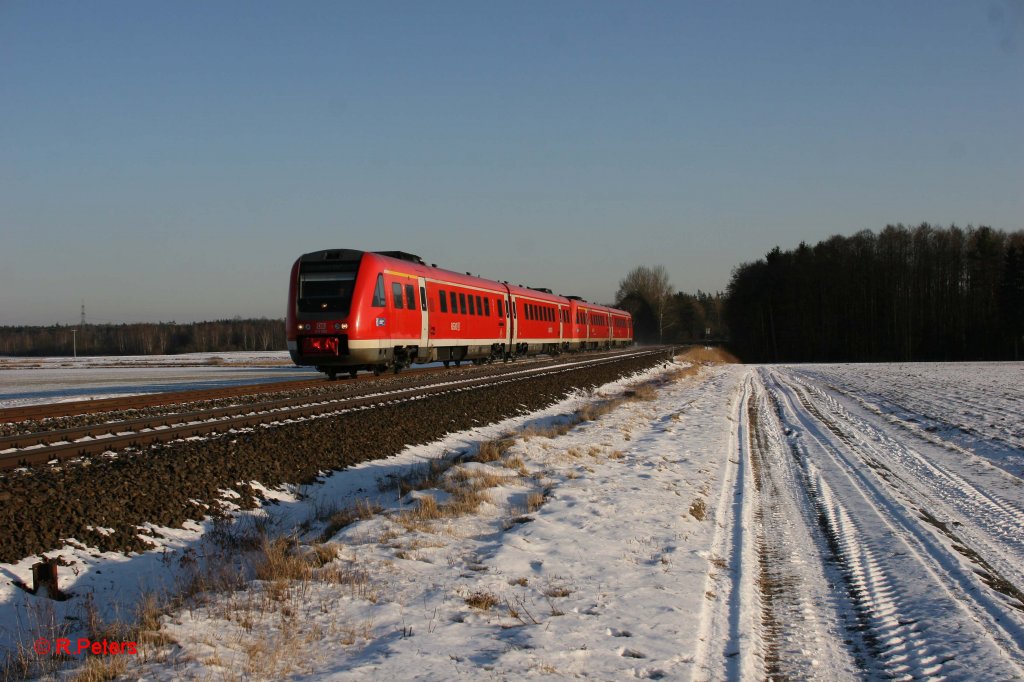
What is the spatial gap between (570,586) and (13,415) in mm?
13449

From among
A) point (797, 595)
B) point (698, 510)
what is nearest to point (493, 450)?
Answer: point (698, 510)

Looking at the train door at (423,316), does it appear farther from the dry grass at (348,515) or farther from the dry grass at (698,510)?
the dry grass at (698,510)

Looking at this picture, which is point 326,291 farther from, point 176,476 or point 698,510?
point 698,510

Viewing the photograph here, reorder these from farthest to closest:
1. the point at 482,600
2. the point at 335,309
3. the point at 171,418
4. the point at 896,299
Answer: the point at 896,299 < the point at 335,309 < the point at 171,418 < the point at 482,600

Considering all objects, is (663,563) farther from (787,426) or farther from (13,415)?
(13,415)

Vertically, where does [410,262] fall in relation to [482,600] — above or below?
above

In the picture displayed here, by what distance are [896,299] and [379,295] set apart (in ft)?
221

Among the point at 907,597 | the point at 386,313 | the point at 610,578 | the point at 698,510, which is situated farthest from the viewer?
the point at 386,313

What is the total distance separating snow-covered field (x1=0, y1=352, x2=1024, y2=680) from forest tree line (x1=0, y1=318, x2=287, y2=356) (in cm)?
12878

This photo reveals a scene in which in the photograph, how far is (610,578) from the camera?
5340 mm

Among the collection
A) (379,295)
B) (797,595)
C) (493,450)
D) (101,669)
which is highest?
(379,295)

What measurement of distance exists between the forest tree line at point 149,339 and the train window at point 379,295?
116m

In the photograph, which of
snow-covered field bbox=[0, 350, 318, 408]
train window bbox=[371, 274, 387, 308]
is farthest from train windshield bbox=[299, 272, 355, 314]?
snow-covered field bbox=[0, 350, 318, 408]

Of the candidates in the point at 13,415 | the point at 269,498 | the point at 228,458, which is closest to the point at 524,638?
the point at 269,498
